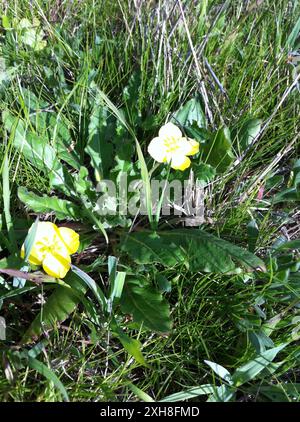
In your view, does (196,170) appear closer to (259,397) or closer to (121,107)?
(121,107)

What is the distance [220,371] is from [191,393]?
0.09 metres

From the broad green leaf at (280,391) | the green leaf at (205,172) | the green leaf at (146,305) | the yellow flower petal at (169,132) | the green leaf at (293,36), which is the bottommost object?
the broad green leaf at (280,391)

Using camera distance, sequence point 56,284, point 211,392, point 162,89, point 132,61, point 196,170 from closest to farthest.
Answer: point 211,392 → point 56,284 → point 196,170 → point 162,89 → point 132,61

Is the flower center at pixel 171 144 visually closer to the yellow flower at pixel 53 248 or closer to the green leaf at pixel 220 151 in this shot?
the green leaf at pixel 220 151

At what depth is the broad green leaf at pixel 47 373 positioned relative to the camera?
1.07 metres

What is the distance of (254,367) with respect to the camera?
121 centimetres

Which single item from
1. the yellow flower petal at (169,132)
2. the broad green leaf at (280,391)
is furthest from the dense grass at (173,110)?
the yellow flower petal at (169,132)

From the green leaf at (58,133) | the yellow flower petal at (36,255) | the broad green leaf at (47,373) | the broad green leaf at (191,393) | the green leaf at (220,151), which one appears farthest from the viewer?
the green leaf at (58,133)

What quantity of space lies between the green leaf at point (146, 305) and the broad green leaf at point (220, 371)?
0.13 metres

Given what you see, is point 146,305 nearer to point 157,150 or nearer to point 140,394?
point 140,394

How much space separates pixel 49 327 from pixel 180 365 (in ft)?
1.12

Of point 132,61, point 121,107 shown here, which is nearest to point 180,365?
point 121,107

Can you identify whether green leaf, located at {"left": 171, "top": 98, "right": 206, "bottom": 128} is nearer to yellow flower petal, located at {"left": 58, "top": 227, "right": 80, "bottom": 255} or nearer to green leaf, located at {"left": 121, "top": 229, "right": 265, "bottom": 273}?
green leaf, located at {"left": 121, "top": 229, "right": 265, "bottom": 273}

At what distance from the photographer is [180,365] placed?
1.28 m
